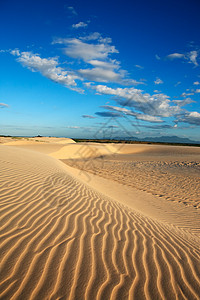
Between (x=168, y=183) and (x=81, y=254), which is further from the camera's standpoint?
(x=168, y=183)

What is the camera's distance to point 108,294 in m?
2.12

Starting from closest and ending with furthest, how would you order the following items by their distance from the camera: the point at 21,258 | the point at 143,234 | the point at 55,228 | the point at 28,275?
the point at 28,275
the point at 21,258
the point at 55,228
the point at 143,234

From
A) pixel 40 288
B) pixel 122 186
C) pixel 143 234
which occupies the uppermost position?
pixel 40 288

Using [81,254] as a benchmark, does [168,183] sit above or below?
below

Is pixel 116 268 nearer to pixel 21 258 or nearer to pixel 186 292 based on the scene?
pixel 186 292

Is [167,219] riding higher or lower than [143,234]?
lower

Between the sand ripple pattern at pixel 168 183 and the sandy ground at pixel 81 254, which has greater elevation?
the sandy ground at pixel 81 254

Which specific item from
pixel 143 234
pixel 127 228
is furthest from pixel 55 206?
pixel 143 234

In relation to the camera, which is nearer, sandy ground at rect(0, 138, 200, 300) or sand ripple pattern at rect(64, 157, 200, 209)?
sandy ground at rect(0, 138, 200, 300)

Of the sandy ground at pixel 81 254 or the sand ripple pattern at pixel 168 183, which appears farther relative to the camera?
the sand ripple pattern at pixel 168 183

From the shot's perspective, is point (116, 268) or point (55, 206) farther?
point (55, 206)

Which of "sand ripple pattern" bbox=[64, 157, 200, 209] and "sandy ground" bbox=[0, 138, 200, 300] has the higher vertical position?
"sandy ground" bbox=[0, 138, 200, 300]

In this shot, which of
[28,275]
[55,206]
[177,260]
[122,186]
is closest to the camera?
[28,275]

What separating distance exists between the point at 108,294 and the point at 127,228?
80.5 inches
